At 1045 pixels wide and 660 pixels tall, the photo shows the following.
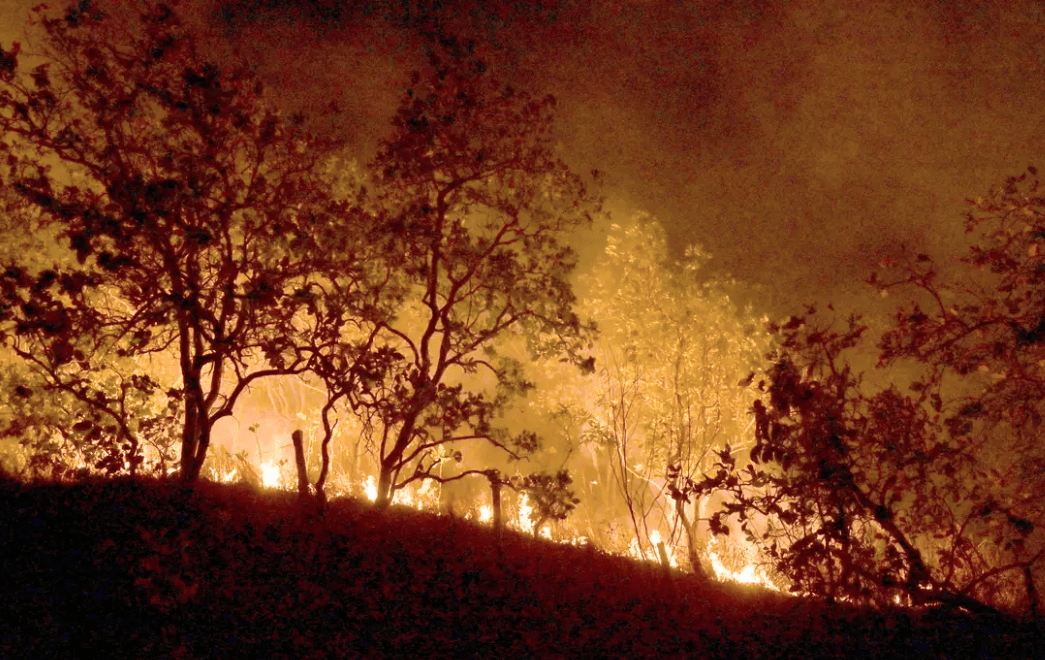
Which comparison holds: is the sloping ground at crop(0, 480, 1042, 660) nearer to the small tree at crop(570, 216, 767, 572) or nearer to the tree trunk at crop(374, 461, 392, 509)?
the tree trunk at crop(374, 461, 392, 509)

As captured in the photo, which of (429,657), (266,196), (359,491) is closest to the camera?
(429,657)

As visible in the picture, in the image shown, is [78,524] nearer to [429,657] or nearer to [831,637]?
[429,657]

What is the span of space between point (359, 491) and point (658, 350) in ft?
37.9

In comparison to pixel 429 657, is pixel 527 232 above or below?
above

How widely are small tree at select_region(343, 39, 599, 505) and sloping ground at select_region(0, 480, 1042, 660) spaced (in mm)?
2896

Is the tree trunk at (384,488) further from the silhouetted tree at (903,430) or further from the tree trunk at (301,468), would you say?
the silhouetted tree at (903,430)

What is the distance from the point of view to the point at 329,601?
8.26 meters

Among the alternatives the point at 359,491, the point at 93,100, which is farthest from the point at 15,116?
the point at 359,491

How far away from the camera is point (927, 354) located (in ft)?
29.4

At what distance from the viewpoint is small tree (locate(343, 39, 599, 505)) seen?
13.1 m

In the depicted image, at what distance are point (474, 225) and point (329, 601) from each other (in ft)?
30.8

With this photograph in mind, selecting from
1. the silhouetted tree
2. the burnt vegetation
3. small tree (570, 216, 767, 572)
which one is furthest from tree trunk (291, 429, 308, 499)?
small tree (570, 216, 767, 572)

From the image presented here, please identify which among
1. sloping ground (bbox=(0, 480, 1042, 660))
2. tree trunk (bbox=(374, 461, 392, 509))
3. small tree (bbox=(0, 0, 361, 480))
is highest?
small tree (bbox=(0, 0, 361, 480))

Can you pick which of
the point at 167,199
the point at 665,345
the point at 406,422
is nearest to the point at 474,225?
the point at 406,422
